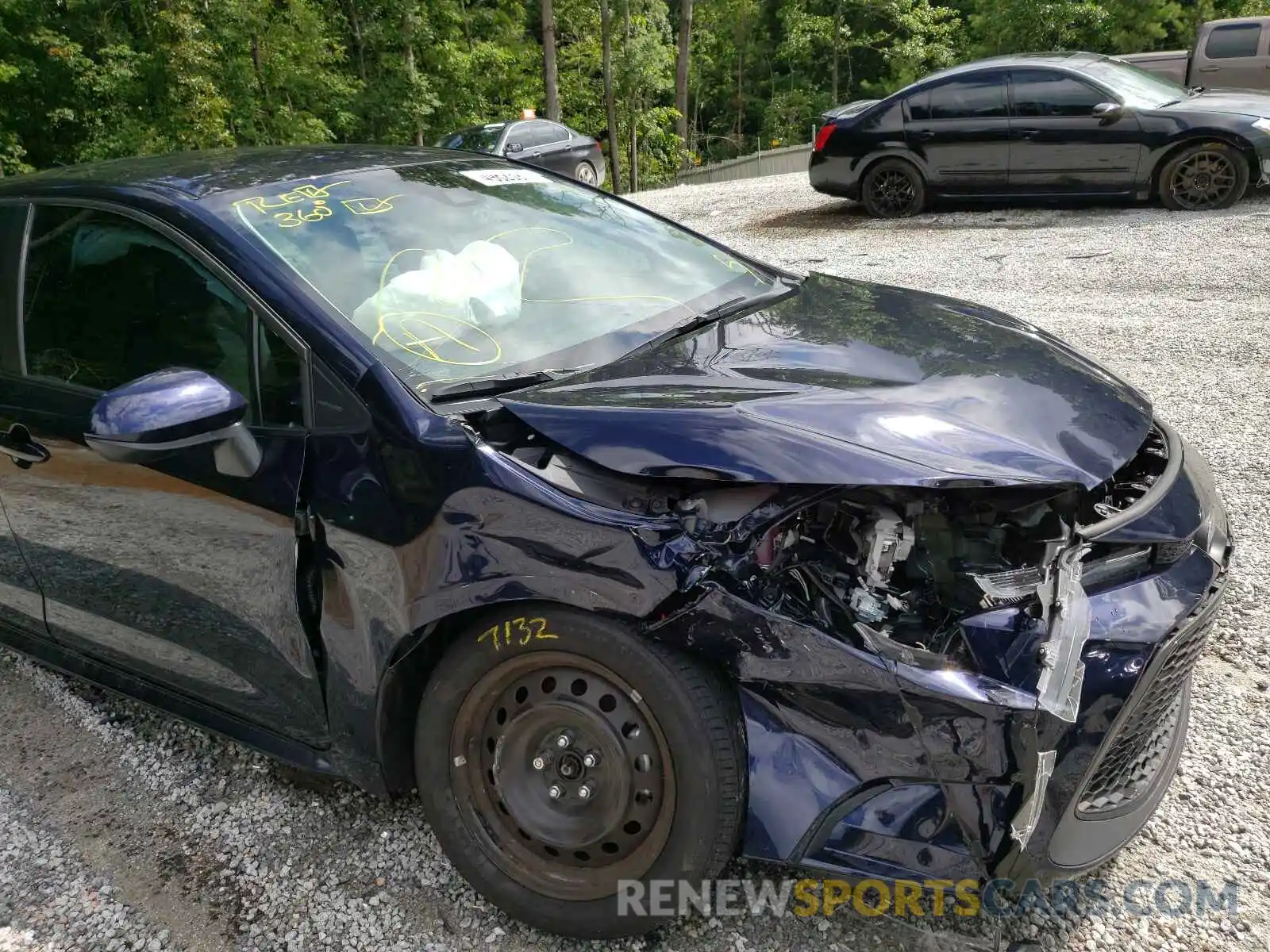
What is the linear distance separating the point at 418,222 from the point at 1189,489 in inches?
80.5

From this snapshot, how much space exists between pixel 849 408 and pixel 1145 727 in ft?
2.89

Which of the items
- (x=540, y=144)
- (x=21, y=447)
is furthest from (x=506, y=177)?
(x=540, y=144)

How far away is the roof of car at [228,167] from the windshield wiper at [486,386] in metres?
0.90

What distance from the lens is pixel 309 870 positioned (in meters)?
2.37

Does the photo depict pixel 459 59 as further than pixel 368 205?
Yes

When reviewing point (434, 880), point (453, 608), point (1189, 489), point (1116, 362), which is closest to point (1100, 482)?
point (1189, 489)

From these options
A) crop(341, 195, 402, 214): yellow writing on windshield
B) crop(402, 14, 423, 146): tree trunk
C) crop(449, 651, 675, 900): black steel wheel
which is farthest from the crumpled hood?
crop(402, 14, 423, 146): tree trunk

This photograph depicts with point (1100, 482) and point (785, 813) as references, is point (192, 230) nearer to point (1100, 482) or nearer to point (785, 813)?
point (785, 813)

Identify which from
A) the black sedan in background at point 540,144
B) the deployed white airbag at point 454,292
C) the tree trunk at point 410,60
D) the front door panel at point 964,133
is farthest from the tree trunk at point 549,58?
the deployed white airbag at point 454,292

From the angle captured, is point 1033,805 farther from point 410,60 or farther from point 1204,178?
point 410,60

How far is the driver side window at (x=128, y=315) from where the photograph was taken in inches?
88.6

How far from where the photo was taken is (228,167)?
274cm

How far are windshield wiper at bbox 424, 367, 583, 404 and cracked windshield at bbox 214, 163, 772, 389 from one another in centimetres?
3

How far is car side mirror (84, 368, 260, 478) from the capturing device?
199 cm
